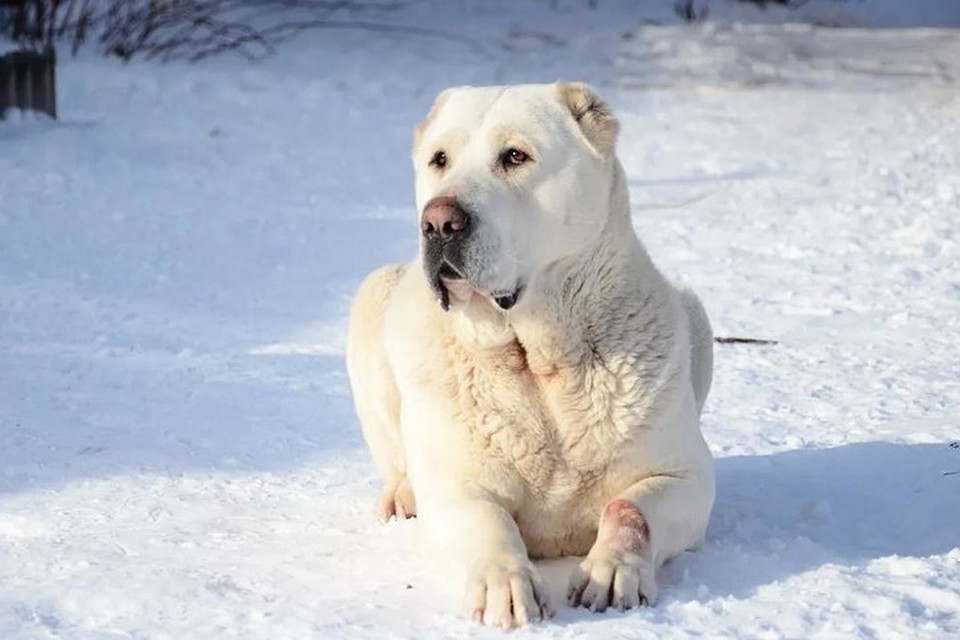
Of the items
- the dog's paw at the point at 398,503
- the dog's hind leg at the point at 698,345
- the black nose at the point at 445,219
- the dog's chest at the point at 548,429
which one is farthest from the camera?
the dog's hind leg at the point at 698,345

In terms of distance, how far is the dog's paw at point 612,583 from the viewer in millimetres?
3494

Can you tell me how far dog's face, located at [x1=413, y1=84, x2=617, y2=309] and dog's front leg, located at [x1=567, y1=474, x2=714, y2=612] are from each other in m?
0.53

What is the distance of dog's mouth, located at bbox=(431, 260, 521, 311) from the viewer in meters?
3.69

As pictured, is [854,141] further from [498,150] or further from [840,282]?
[498,150]

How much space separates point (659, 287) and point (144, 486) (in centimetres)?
163

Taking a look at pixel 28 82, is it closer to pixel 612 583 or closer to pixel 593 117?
pixel 593 117

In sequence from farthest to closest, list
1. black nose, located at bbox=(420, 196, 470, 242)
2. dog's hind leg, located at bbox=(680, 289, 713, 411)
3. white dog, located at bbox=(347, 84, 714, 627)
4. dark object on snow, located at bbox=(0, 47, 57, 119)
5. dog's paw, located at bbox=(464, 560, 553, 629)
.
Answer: dark object on snow, located at bbox=(0, 47, 57, 119)
dog's hind leg, located at bbox=(680, 289, 713, 411)
white dog, located at bbox=(347, 84, 714, 627)
black nose, located at bbox=(420, 196, 470, 242)
dog's paw, located at bbox=(464, 560, 553, 629)

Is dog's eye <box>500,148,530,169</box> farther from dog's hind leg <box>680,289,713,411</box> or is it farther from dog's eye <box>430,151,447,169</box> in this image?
dog's hind leg <box>680,289,713,411</box>

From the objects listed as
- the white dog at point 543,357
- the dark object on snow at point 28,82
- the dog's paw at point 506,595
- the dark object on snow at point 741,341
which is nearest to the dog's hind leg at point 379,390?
the white dog at point 543,357

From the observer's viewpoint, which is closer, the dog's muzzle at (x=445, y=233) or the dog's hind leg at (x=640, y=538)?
the dog's hind leg at (x=640, y=538)

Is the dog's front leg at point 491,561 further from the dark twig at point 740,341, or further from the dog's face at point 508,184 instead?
the dark twig at point 740,341

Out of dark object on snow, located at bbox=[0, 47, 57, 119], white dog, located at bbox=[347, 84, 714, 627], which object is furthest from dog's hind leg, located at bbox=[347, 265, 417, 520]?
dark object on snow, located at bbox=[0, 47, 57, 119]

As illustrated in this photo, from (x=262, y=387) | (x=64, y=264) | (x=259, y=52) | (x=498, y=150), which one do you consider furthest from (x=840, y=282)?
(x=259, y=52)

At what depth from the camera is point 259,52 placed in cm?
1418
